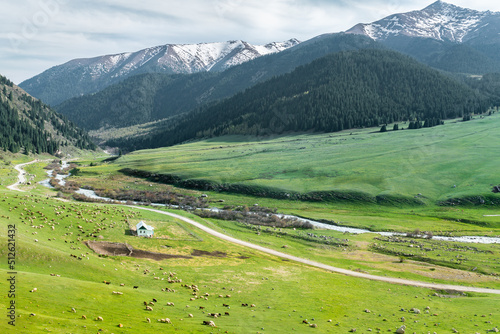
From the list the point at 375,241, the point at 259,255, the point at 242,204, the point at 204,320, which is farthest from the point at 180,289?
the point at 242,204

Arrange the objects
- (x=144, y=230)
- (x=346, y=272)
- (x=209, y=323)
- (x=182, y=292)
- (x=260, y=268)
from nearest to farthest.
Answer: (x=209, y=323) < (x=182, y=292) < (x=260, y=268) < (x=346, y=272) < (x=144, y=230)

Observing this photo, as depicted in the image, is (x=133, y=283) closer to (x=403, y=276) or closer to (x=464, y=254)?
(x=403, y=276)

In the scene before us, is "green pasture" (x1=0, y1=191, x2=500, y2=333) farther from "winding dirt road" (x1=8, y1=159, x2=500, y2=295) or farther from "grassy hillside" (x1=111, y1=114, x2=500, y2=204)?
"grassy hillside" (x1=111, y1=114, x2=500, y2=204)

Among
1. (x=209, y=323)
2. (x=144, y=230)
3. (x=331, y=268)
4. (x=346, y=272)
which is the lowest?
(x=346, y=272)

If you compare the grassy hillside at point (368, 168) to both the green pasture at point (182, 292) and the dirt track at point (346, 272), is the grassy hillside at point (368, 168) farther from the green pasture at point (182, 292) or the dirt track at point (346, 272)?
the green pasture at point (182, 292)

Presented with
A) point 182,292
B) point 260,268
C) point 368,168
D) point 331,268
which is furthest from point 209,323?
point 368,168

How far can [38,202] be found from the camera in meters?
63.7

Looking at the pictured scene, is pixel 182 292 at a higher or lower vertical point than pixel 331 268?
higher

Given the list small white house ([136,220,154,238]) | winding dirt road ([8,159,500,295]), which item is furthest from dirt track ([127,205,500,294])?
small white house ([136,220,154,238])

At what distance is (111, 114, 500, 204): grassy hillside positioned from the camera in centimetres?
12719

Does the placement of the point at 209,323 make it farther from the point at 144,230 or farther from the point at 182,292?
the point at 144,230

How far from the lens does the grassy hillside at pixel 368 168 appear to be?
12719 cm

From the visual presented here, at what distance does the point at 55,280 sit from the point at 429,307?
3971 cm

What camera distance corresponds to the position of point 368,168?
148875 millimetres
